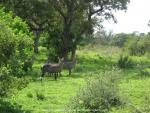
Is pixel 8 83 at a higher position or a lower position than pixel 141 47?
higher

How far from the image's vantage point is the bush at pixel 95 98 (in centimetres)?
1639

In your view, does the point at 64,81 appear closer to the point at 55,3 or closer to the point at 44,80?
the point at 44,80

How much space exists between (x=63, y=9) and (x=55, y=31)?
244 cm

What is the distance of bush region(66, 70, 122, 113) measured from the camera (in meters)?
16.4

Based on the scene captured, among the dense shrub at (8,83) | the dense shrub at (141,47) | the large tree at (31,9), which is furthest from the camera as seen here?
the dense shrub at (141,47)

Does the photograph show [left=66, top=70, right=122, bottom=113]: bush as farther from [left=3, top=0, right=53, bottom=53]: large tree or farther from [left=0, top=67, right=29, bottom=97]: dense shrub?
[left=3, top=0, right=53, bottom=53]: large tree

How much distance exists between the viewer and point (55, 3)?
138 feet

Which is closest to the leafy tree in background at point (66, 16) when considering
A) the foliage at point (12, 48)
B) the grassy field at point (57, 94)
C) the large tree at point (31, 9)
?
the large tree at point (31, 9)

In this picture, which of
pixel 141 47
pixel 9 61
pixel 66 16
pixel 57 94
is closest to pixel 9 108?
pixel 9 61

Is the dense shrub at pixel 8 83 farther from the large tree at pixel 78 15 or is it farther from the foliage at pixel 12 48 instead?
the large tree at pixel 78 15

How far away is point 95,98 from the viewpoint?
648 inches

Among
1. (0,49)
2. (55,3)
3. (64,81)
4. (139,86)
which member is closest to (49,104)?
(0,49)

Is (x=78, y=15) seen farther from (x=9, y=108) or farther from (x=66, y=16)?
(x=9, y=108)

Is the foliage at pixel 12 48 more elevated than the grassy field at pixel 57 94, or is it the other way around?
the foliage at pixel 12 48
